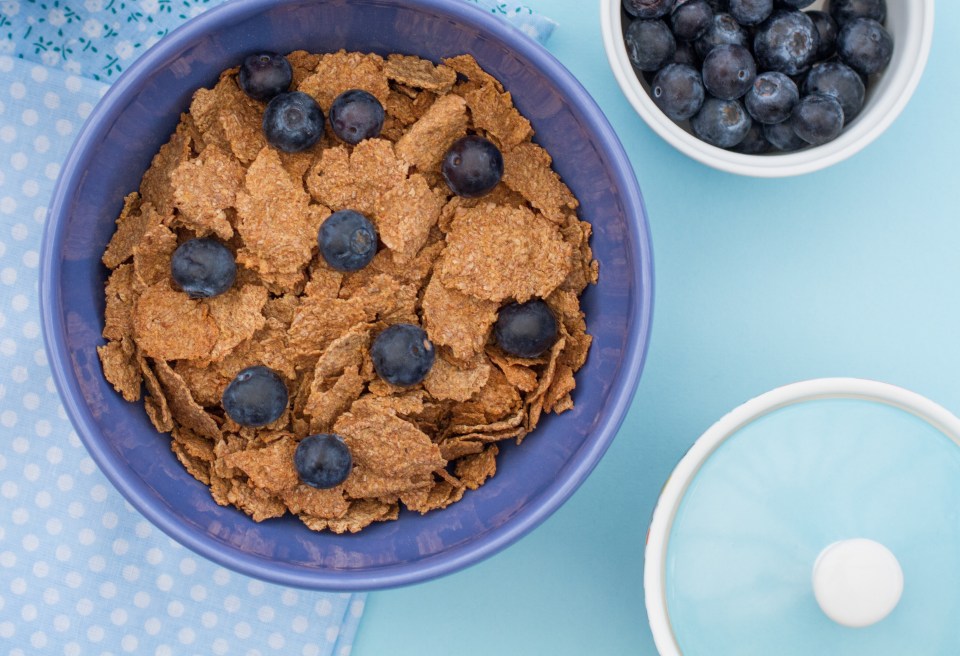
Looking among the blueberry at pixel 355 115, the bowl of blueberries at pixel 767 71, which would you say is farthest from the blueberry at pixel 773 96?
the blueberry at pixel 355 115

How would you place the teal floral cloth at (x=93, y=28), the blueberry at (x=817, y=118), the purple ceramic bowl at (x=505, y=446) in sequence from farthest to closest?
the teal floral cloth at (x=93, y=28)
the blueberry at (x=817, y=118)
the purple ceramic bowl at (x=505, y=446)

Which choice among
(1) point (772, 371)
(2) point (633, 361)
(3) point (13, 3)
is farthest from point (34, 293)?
(1) point (772, 371)

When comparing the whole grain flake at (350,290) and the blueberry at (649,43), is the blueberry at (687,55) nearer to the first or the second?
the blueberry at (649,43)

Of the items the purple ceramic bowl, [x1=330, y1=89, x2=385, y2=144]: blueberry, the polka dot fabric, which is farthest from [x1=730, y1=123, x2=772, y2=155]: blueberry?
the polka dot fabric

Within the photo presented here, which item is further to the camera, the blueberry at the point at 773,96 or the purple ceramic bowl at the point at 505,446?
the blueberry at the point at 773,96

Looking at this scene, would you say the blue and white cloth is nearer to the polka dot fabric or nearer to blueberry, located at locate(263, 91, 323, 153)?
the polka dot fabric

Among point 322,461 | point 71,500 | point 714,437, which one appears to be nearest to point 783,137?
point 714,437

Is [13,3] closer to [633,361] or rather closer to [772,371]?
[633,361]
